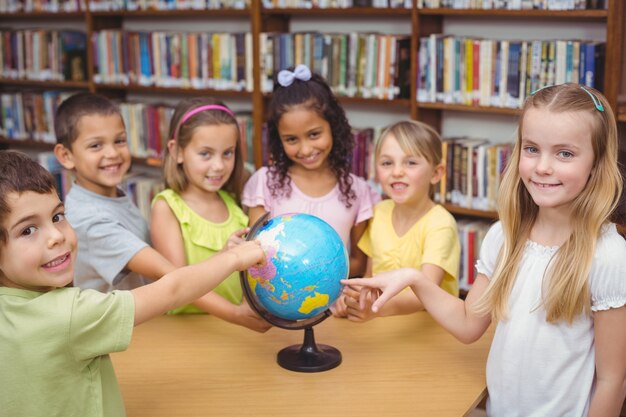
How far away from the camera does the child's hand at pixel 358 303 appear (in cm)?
231

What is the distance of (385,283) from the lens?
7.41 ft

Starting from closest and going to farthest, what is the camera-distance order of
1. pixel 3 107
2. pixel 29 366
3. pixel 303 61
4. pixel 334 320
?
pixel 29 366, pixel 334 320, pixel 303 61, pixel 3 107

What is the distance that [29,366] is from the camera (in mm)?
1737

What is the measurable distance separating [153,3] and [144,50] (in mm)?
377

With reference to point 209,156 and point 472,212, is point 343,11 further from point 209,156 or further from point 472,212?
point 209,156

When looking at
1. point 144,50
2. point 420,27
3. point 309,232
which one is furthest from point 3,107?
point 309,232

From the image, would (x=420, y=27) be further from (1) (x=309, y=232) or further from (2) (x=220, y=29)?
(1) (x=309, y=232)

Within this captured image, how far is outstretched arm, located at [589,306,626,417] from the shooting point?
1.94m

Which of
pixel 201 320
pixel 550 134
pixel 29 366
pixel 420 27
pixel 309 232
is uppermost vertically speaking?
pixel 420 27

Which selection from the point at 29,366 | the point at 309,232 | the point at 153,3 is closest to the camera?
the point at 29,366

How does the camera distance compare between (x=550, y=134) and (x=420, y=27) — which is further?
(x=420, y=27)

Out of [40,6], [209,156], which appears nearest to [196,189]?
[209,156]

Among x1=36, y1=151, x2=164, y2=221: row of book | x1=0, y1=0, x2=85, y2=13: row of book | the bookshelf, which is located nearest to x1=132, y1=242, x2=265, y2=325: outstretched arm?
the bookshelf

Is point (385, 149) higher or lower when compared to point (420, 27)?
lower
